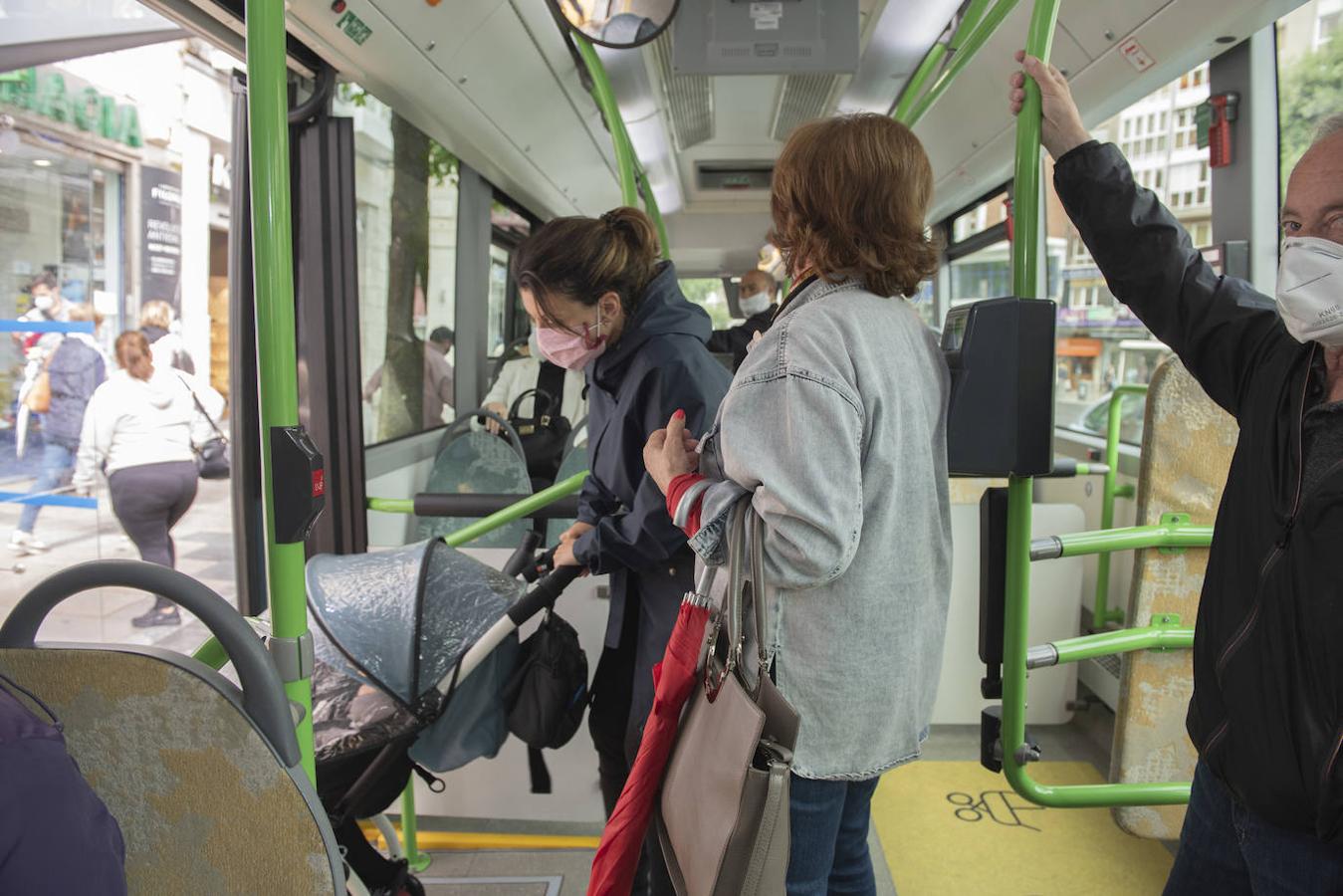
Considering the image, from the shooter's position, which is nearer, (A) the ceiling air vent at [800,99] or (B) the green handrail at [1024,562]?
(B) the green handrail at [1024,562]

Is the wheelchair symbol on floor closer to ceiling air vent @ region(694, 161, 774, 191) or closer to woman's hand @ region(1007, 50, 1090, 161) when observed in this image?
woman's hand @ region(1007, 50, 1090, 161)

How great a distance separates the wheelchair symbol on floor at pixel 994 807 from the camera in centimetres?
280

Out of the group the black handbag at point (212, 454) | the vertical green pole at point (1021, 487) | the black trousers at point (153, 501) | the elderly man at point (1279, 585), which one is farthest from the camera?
the black trousers at point (153, 501)

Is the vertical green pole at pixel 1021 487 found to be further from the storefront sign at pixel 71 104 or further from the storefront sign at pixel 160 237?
Result: the storefront sign at pixel 160 237

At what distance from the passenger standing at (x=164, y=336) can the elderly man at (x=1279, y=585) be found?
10.4 feet

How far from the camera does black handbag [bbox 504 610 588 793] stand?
1932mm

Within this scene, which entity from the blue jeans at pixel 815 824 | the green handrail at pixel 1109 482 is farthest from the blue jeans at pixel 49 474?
the green handrail at pixel 1109 482

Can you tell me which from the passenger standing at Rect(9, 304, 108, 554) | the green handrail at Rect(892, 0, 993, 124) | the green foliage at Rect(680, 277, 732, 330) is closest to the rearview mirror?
the green handrail at Rect(892, 0, 993, 124)

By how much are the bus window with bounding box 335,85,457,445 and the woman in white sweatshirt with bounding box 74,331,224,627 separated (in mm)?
661

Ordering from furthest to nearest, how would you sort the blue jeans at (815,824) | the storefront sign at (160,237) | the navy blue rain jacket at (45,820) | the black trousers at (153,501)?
the black trousers at (153,501) → the storefront sign at (160,237) → the blue jeans at (815,824) → the navy blue rain jacket at (45,820)

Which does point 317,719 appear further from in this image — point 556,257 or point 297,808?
point 556,257

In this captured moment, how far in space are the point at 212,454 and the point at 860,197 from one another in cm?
276

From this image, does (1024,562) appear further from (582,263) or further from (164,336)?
(164,336)

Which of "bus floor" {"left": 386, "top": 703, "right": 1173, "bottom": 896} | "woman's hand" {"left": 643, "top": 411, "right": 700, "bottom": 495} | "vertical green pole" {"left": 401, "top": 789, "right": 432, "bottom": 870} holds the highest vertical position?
"woman's hand" {"left": 643, "top": 411, "right": 700, "bottom": 495}
